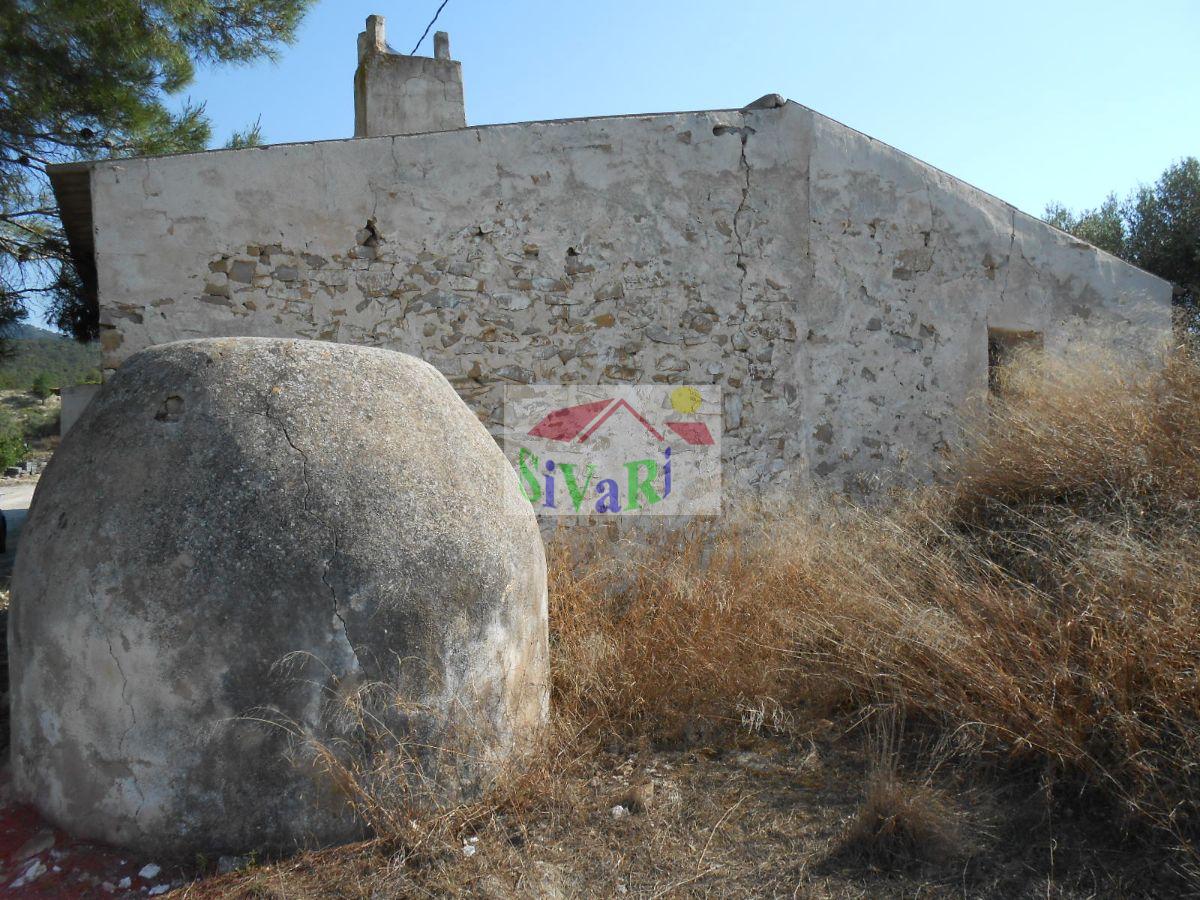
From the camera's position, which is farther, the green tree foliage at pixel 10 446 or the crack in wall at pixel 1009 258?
the green tree foliage at pixel 10 446

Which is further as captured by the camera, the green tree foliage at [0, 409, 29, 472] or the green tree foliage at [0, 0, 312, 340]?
the green tree foliage at [0, 409, 29, 472]

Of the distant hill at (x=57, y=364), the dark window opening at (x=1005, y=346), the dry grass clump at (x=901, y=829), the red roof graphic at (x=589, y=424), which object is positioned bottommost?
the dry grass clump at (x=901, y=829)

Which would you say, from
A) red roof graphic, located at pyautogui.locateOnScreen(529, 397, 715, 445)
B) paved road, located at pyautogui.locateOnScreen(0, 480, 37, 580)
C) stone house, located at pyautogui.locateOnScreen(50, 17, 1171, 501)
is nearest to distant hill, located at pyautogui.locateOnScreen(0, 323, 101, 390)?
paved road, located at pyautogui.locateOnScreen(0, 480, 37, 580)

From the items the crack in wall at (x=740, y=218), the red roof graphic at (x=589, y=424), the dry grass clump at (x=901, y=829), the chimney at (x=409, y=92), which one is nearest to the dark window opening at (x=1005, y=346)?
the crack in wall at (x=740, y=218)

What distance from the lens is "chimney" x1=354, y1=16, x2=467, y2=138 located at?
299 inches

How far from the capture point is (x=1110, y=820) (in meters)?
2.56

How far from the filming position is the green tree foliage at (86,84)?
6.56 metres

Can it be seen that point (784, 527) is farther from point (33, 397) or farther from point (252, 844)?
point (33, 397)

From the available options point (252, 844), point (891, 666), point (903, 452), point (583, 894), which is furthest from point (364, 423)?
point (903, 452)

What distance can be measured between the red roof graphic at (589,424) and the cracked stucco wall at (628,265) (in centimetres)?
18

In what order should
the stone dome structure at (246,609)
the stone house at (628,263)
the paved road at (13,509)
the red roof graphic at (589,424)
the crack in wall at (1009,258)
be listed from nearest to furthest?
1. the stone dome structure at (246,609)
2. the stone house at (628,263)
3. the red roof graphic at (589,424)
4. the crack in wall at (1009,258)
5. the paved road at (13,509)

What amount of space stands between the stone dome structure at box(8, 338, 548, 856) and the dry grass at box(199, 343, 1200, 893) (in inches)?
13.2

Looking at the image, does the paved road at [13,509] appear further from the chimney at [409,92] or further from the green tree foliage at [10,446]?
the chimney at [409,92]

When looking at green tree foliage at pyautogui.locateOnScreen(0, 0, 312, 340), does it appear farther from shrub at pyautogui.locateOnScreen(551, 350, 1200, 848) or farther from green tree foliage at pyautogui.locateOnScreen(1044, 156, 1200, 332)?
green tree foliage at pyautogui.locateOnScreen(1044, 156, 1200, 332)
